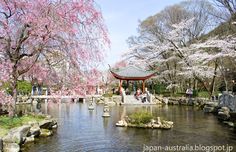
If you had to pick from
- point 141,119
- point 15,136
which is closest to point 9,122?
point 15,136

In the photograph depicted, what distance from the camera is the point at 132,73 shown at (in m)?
43.1

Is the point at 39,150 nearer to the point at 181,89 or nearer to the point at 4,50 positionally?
the point at 4,50

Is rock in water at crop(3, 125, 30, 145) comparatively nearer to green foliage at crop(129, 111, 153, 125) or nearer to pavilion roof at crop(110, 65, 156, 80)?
green foliage at crop(129, 111, 153, 125)

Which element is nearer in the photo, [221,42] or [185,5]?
[221,42]

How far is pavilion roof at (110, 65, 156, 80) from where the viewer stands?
42250 mm

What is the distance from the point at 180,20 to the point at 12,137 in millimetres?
34988

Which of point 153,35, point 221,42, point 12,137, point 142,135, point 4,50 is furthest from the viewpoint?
point 153,35

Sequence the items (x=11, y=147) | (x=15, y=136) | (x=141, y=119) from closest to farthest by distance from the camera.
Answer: (x=11, y=147), (x=15, y=136), (x=141, y=119)

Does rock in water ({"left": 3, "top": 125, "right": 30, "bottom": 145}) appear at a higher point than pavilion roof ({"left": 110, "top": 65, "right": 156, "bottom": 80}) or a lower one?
lower

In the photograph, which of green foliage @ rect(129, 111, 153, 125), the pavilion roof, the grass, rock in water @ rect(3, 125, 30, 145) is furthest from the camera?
the pavilion roof

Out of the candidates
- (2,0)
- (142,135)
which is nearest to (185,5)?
(142,135)

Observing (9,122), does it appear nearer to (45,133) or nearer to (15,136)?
(45,133)

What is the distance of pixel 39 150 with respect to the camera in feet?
40.3

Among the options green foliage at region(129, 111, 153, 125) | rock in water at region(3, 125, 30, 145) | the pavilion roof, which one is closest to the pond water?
rock in water at region(3, 125, 30, 145)
